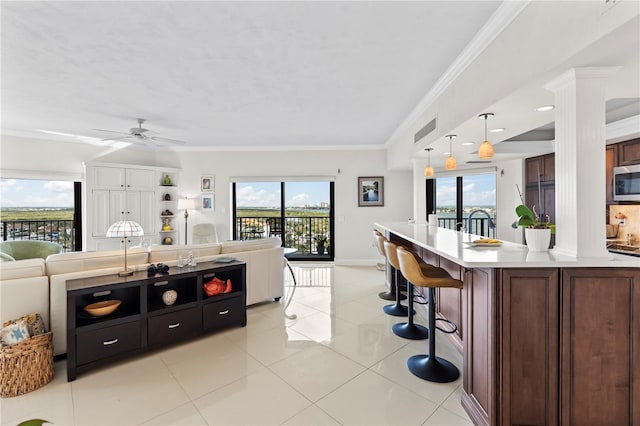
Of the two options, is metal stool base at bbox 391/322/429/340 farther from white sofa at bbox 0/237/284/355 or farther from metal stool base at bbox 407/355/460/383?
white sofa at bbox 0/237/284/355

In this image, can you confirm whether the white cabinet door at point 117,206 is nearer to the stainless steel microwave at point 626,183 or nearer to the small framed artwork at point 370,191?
the small framed artwork at point 370,191

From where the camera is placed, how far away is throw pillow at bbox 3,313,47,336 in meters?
2.19

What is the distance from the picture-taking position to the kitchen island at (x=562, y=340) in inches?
61.9

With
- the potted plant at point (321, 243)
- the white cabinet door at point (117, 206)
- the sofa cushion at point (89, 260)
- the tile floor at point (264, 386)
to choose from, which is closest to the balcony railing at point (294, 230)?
the potted plant at point (321, 243)

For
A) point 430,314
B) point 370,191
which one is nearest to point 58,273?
point 430,314

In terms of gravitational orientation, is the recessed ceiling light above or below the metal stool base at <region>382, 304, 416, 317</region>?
above

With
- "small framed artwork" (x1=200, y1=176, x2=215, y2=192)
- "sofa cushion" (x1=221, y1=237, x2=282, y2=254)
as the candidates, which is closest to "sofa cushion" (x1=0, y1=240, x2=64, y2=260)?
"small framed artwork" (x1=200, y1=176, x2=215, y2=192)

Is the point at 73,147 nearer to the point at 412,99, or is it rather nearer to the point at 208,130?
the point at 208,130

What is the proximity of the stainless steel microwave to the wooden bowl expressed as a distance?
19.1ft

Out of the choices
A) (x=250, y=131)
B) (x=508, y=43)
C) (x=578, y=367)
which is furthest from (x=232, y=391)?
(x=250, y=131)

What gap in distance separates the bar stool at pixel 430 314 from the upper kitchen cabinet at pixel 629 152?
11.3 ft

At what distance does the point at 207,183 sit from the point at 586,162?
20.9 ft

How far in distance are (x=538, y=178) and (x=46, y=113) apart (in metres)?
7.70

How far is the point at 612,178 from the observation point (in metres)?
3.91
